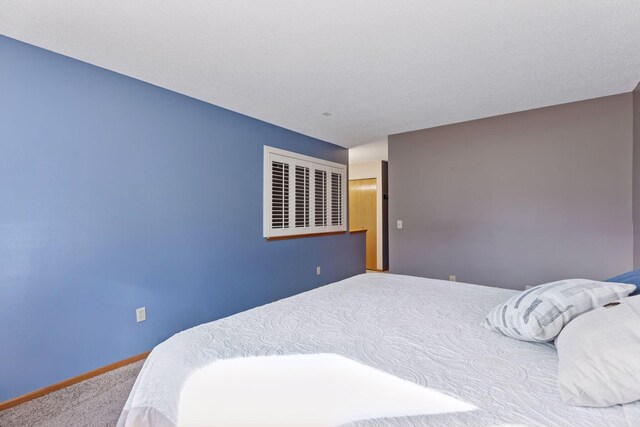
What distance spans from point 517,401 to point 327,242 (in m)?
3.74

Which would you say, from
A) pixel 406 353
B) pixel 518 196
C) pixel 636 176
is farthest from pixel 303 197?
pixel 636 176

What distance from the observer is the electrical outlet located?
2.53 meters

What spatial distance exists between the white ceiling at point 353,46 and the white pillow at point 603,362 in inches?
64.3

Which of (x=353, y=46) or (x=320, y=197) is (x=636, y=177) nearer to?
(x=353, y=46)

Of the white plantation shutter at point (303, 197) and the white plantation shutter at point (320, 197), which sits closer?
the white plantation shutter at point (303, 197)

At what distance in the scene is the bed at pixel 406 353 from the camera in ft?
2.74

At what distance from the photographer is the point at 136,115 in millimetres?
2543

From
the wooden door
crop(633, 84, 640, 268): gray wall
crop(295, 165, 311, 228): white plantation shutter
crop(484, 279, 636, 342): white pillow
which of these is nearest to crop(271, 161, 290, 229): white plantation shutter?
crop(295, 165, 311, 228): white plantation shutter

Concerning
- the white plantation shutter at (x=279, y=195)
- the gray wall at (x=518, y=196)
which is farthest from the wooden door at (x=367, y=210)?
the white plantation shutter at (x=279, y=195)

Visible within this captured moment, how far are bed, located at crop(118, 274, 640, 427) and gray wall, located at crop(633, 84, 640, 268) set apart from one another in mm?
1994

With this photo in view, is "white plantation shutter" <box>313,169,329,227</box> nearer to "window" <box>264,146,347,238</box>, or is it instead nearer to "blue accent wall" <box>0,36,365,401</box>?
"window" <box>264,146,347,238</box>

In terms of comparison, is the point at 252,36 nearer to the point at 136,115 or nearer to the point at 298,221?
the point at 136,115

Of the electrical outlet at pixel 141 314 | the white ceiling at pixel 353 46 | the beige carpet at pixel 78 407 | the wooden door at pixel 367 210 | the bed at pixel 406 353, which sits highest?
the white ceiling at pixel 353 46

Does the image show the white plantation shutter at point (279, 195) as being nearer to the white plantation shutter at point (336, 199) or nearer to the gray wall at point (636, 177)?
the white plantation shutter at point (336, 199)
